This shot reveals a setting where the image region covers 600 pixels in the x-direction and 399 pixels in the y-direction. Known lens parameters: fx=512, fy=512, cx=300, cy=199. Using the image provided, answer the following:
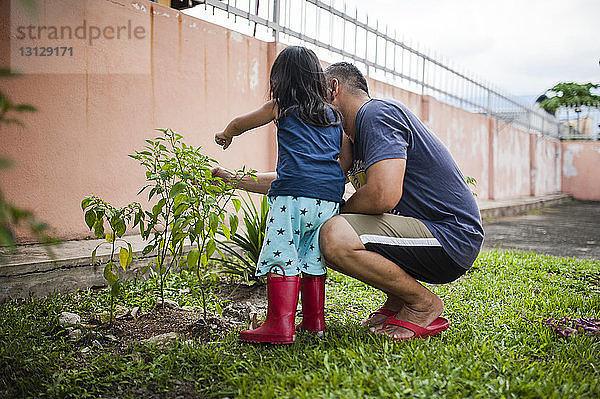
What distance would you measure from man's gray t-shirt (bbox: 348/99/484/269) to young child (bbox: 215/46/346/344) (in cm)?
19

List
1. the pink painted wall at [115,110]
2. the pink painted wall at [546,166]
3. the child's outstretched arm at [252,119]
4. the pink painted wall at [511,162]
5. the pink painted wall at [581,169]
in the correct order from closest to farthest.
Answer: the child's outstretched arm at [252,119], the pink painted wall at [115,110], the pink painted wall at [511,162], the pink painted wall at [546,166], the pink painted wall at [581,169]

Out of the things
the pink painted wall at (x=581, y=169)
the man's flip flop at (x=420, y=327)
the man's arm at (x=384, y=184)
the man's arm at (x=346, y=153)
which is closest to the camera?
the man's arm at (x=384, y=184)

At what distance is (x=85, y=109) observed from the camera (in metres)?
3.69

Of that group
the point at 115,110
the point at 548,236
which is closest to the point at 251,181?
the point at 115,110

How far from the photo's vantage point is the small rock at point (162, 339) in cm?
221

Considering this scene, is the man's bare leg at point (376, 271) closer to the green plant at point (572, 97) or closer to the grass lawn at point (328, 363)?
the grass lawn at point (328, 363)

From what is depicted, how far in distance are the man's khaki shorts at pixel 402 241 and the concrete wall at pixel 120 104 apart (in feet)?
7.67

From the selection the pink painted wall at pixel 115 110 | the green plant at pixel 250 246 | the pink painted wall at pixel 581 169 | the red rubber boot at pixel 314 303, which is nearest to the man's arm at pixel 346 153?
the red rubber boot at pixel 314 303

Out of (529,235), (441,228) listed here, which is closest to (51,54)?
(441,228)

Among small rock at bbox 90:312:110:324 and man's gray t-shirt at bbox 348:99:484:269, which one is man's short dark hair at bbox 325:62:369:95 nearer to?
man's gray t-shirt at bbox 348:99:484:269

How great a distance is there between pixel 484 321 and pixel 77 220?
9.18 feet

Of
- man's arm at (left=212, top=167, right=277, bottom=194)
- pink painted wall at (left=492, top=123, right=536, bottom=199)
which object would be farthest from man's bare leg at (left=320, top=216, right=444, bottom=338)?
pink painted wall at (left=492, top=123, right=536, bottom=199)

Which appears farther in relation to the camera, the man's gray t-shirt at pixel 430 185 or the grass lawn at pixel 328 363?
the man's gray t-shirt at pixel 430 185

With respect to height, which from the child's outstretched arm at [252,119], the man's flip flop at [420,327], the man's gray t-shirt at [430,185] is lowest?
the man's flip flop at [420,327]
